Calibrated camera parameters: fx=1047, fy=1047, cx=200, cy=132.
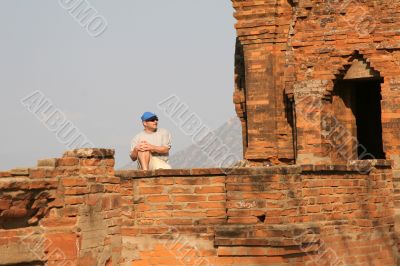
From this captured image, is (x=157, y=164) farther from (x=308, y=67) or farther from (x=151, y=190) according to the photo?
(x=308, y=67)

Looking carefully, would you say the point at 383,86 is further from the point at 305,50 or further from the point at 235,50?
the point at 235,50

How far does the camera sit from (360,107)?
71.3 feet

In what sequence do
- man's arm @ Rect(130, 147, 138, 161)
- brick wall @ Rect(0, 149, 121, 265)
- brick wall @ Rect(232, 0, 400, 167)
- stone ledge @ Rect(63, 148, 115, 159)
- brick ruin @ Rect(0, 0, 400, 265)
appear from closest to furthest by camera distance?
1. brick wall @ Rect(0, 149, 121, 265)
2. brick ruin @ Rect(0, 0, 400, 265)
3. stone ledge @ Rect(63, 148, 115, 159)
4. man's arm @ Rect(130, 147, 138, 161)
5. brick wall @ Rect(232, 0, 400, 167)

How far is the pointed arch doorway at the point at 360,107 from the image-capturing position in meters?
18.4

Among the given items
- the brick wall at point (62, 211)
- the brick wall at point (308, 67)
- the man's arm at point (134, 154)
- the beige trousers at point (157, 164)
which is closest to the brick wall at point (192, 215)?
the brick wall at point (62, 211)

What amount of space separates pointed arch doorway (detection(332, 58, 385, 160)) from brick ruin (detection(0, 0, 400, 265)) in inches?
1.2

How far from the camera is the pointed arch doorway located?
18.4 m

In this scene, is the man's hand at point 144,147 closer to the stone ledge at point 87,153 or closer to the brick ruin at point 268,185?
the brick ruin at point 268,185

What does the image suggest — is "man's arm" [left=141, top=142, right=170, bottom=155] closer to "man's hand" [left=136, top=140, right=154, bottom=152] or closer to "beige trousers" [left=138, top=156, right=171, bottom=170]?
"man's hand" [left=136, top=140, right=154, bottom=152]

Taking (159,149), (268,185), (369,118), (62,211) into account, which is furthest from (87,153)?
(369,118)

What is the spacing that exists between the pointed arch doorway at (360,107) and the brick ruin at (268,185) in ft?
0.10

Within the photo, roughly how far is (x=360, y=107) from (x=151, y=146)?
32.9ft

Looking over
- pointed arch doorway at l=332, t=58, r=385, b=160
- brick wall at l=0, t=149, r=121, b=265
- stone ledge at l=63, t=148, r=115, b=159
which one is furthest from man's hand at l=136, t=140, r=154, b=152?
pointed arch doorway at l=332, t=58, r=385, b=160

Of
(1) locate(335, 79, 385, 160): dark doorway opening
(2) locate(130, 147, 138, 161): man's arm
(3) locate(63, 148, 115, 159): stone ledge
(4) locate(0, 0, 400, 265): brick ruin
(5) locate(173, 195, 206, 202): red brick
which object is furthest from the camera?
(1) locate(335, 79, 385, 160): dark doorway opening
